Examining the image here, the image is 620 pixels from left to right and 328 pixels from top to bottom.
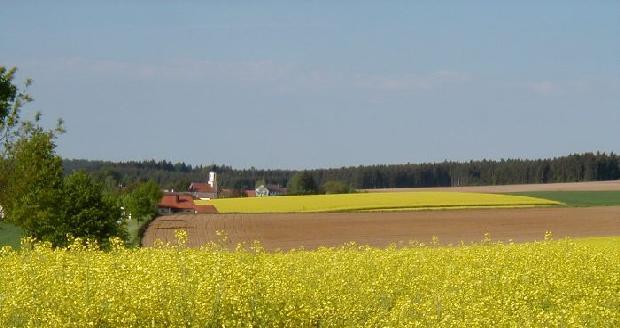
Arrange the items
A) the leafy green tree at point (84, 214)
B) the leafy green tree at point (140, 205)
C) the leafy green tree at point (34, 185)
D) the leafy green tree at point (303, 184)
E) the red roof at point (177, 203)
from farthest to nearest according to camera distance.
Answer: the leafy green tree at point (303, 184), the red roof at point (177, 203), the leafy green tree at point (140, 205), the leafy green tree at point (34, 185), the leafy green tree at point (84, 214)

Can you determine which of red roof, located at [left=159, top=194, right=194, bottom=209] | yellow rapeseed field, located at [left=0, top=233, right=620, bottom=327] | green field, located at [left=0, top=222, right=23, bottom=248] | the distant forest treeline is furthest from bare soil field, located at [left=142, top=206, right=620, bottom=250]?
the distant forest treeline

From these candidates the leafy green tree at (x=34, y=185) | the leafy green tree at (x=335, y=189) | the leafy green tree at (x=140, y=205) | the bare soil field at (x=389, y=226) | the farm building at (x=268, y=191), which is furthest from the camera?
the farm building at (x=268, y=191)

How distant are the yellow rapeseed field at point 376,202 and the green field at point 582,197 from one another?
7.07 ft

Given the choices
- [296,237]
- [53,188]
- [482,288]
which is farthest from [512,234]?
[482,288]

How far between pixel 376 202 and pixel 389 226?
25.4m

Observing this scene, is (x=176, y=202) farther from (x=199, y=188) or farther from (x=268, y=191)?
(x=199, y=188)

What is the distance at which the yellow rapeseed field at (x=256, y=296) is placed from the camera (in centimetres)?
1300

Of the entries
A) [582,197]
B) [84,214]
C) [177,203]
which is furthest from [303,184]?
[84,214]

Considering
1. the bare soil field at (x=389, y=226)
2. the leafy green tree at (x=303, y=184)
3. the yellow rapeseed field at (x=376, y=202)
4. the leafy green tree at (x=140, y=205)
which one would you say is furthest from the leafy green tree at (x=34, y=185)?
the leafy green tree at (x=303, y=184)

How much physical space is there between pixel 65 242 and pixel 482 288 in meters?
21.2

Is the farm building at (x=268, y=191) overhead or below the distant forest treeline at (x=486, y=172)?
below

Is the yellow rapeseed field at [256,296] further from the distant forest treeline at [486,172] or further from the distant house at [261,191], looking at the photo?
the distant house at [261,191]

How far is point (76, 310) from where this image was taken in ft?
42.6

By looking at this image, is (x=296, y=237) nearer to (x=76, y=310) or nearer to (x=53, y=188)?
(x=53, y=188)
